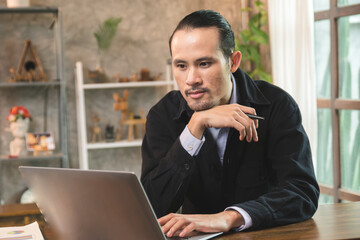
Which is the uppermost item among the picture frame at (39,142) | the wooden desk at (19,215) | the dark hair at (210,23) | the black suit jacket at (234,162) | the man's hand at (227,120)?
the dark hair at (210,23)

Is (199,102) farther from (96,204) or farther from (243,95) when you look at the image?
(96,204)

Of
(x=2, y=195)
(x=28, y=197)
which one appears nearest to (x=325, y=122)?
(x=28, y=197)

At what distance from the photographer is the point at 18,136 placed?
446 centimetres

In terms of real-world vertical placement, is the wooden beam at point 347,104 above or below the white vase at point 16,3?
below

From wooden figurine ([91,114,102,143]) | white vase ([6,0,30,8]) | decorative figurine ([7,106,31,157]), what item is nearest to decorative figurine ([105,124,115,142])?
wooden figurine ([91,114,102,143])

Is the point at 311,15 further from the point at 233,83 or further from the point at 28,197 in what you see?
the point at 28,197

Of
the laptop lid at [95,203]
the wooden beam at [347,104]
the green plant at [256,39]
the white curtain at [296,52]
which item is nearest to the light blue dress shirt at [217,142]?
the laptop lid at [95,203]

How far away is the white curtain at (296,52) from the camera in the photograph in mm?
3586

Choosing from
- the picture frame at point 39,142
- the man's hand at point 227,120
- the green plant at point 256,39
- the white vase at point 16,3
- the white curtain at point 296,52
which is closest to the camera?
the man's hand at point 227,120

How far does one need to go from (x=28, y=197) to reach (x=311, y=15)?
272cm

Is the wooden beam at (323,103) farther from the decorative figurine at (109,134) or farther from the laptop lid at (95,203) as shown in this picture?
the laptop lid at (95,203)

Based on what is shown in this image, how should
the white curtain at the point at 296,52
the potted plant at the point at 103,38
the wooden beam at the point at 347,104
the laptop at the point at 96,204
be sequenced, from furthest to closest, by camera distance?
the potted plant at the point at 103,38, the white curtain at the point at 296,52, the wooden beam at the point at 347,104, the laptop at the point at 96,204

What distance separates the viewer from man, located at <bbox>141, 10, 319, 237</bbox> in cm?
156

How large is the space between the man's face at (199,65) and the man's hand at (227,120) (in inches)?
1.5
